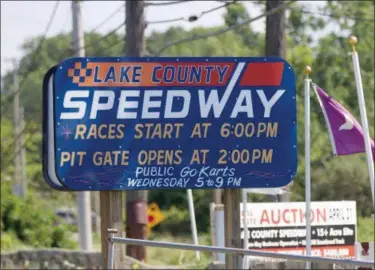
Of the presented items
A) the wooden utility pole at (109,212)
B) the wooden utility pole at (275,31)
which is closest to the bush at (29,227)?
the wooden utility pole at (275,31)

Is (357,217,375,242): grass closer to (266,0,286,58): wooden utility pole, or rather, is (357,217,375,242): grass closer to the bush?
(266,0,286,58): wooden utility pole

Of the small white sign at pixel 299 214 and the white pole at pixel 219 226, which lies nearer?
the small white sign at pixel 299 214

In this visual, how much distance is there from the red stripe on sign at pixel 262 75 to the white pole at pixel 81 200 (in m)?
14.3

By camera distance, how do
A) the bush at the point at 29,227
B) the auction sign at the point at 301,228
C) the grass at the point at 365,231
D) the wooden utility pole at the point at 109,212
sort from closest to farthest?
the wooden utility pole at the point at 109,212 → the auction sign at the point at 301,228 → the grass at the point at 365,231 → the bush at the point at 29,227

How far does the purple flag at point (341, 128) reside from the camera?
548 inches

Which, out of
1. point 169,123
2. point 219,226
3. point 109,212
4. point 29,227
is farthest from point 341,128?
point 29,227

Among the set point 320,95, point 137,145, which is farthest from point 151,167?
point 320,95

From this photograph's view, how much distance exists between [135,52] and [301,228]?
5.57 m

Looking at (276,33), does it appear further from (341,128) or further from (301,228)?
(341,128)

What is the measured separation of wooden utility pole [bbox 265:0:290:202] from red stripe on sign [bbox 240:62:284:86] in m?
8.02

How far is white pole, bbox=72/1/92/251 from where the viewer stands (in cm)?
2562

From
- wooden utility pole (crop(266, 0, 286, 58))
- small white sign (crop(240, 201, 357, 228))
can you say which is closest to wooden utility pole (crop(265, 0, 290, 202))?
wooden utility pole (crop(266, 0, 286, 58))

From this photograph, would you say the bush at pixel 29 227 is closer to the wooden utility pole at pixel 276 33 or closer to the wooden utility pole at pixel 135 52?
the wooden utility pole at pixel 135 52

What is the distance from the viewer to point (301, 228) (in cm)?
1716
